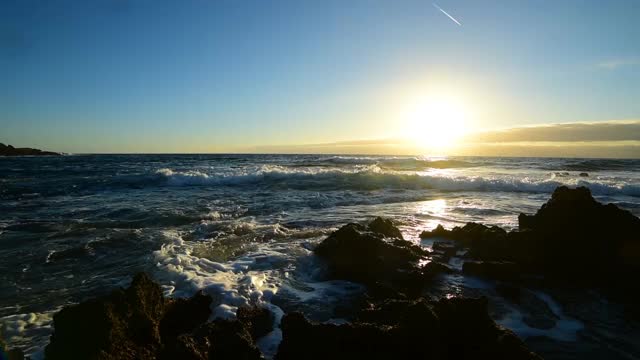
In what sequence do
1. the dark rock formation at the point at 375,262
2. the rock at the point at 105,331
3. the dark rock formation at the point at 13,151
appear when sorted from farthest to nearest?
the dark rock formation at the point at 13,151 < the dark rock formation at the point at 375,262 < the rock at the point at 105,331

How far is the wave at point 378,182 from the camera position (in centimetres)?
2381

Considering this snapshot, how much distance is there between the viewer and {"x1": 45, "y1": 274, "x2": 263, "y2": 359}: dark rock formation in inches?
133

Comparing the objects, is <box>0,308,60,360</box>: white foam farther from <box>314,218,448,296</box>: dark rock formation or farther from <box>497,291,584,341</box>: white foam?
<box>497,291,584,341</box>: white foam

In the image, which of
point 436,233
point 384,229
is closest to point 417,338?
point 384,229

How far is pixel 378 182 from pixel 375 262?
19.5 metres

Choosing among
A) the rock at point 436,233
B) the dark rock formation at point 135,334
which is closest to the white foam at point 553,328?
the dark rock formation at point 135,334

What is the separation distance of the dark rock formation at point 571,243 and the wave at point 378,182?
590 inches

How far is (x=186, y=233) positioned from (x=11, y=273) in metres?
4.01

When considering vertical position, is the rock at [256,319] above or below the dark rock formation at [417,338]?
below

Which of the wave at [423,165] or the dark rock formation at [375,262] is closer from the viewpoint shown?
the dark rock formation at [375,262]

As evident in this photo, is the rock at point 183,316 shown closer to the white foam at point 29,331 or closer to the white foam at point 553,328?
the white foam at point 29,331

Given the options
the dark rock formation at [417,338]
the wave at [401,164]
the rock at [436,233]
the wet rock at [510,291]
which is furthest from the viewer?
the wave at [401,164]

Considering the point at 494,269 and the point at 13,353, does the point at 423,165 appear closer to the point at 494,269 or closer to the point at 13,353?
the point at 494,269

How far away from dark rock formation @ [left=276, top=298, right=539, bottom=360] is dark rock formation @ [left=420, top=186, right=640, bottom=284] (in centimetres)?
348
